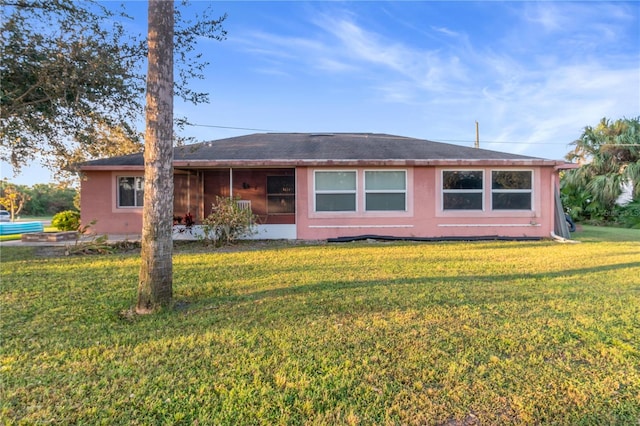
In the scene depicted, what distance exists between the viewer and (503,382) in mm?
2484

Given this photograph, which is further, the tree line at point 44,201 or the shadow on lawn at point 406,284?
the tree line at point 44,201

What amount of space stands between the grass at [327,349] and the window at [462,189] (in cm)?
535

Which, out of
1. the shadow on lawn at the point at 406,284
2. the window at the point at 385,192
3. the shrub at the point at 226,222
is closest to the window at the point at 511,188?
the window at the point at 385,192

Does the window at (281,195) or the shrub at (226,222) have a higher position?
the window at (281,195)

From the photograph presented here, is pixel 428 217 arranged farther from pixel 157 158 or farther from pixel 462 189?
pixel 157 158

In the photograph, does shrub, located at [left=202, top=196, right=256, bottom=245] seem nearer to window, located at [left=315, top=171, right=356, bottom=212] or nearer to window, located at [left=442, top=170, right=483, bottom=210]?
window, located at [left=315, top=171, right=356, bottom=212]

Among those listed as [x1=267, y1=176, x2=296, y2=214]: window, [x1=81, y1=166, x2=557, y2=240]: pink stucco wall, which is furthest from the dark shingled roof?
[x1=267, y1=176, x2=296, y2=214]: window

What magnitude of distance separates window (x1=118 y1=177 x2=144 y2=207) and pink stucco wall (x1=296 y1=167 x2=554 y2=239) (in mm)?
5656

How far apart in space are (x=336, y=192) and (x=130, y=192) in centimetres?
719

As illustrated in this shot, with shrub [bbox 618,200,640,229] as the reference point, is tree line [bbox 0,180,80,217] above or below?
above

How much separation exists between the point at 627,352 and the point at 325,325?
107 inches

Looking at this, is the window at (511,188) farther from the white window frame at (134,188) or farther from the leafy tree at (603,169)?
the white window frame at (134,188)

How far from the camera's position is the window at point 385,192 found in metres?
11.2

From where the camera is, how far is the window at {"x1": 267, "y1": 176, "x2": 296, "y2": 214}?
12266 millimetres
